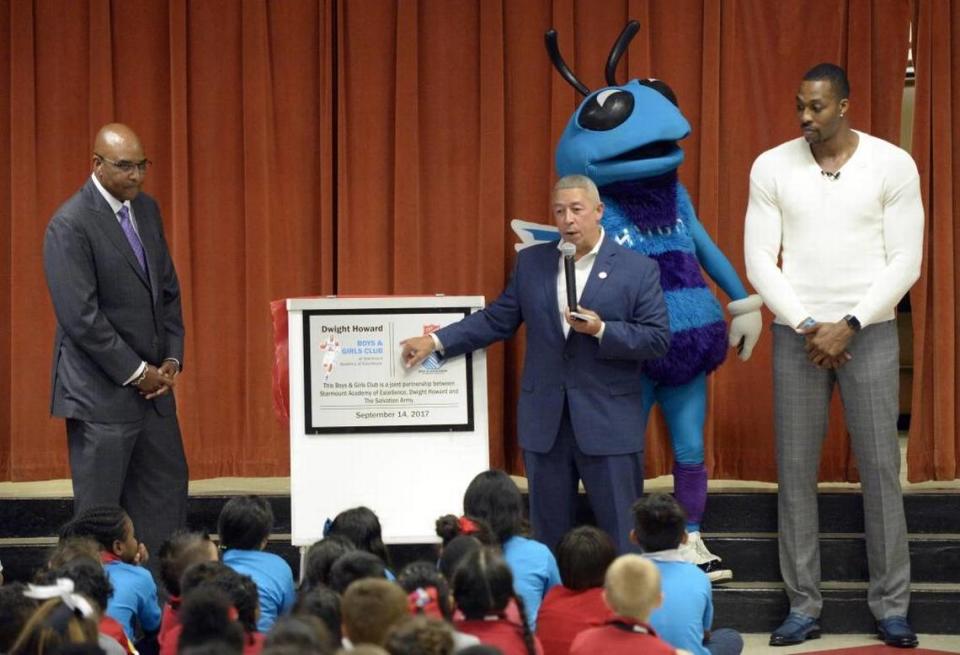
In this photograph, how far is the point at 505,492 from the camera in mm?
4191

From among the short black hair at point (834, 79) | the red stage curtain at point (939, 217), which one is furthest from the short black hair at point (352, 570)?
the red stage curtain at point (939, 217)

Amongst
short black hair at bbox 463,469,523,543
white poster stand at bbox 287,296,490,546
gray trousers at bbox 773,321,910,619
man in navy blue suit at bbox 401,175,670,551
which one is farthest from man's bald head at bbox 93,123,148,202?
gray trousers at bbox 773,321,910,619

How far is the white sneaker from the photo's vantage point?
17.0 feet

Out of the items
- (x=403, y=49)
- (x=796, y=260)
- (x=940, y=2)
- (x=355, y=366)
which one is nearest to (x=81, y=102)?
(x=403, y=49)

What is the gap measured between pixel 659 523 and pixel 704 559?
1.46 metres

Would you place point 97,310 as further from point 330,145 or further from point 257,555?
point 330,145

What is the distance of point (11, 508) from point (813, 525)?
115 inches

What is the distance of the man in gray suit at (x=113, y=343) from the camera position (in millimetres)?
4816

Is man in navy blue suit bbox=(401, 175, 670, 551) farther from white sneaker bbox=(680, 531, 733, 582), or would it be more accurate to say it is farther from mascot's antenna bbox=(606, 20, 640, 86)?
mascot's antenna bbox=(606, 20, 640, 86)

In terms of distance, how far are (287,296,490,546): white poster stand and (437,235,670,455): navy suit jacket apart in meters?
0.17

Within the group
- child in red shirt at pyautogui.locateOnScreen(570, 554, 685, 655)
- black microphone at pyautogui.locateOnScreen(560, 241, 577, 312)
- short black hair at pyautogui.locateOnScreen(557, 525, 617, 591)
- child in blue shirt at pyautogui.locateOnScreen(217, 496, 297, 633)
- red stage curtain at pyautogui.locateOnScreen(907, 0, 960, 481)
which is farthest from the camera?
red stage curtain at pyautogui.locateOnScreen(907, 0, 960, 481)

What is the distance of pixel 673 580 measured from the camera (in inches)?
149

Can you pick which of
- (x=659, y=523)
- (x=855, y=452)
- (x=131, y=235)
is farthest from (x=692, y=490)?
(x=131, y=235)

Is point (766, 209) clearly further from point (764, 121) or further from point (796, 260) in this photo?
point (764, 121)
